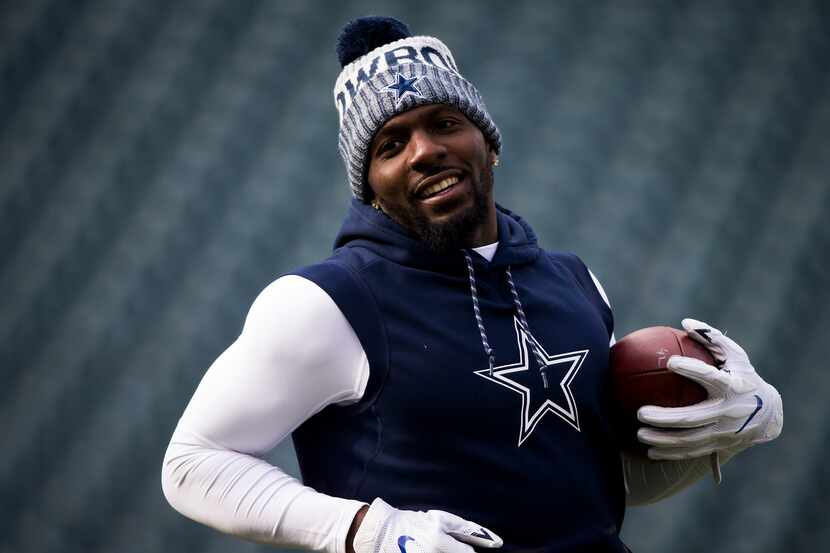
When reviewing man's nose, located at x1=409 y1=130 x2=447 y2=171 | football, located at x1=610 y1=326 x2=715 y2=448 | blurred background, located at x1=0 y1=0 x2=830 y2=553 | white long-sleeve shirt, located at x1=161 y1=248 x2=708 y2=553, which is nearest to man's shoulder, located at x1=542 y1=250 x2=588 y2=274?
football, located at x1=610 y1=326 x2=715 y2=448

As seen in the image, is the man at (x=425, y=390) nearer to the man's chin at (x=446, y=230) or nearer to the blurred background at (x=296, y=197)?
the man's chin at (x=446, y=230)

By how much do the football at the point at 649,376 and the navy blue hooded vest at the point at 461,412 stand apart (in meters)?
0.05

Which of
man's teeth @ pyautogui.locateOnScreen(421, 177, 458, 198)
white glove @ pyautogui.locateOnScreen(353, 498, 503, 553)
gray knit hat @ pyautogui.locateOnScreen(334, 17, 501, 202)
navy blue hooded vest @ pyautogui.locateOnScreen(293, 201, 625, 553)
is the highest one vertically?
gray knit hat @ pyautogui.locateOnScreen(334, 17, 501, 202)

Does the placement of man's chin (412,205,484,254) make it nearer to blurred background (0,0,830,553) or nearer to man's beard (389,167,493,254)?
man's beard (389,167,493,254)

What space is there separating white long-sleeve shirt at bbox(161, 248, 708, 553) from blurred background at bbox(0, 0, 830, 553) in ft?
4.36

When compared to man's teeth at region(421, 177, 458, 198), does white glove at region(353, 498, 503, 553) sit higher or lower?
lower

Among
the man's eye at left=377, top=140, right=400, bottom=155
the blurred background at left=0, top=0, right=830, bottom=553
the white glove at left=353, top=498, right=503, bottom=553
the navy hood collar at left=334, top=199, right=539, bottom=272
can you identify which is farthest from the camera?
the blurred background at left=0, top=0, right=830, bottom=553

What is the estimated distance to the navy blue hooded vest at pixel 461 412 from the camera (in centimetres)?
126

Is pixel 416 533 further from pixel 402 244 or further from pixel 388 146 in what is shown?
pixel 388 146

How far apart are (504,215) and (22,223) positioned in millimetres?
1556

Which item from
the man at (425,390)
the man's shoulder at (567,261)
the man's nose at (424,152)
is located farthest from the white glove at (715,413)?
the man's nose at (424,152)

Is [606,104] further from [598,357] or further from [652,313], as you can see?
[598,357]

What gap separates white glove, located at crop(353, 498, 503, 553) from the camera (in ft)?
3.73

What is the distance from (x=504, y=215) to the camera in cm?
162
